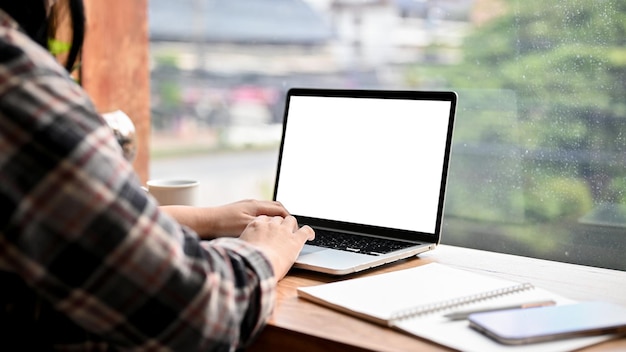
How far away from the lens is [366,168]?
51.2 inches

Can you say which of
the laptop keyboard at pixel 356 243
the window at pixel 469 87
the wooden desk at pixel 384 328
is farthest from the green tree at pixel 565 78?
the laptop keyboard at pixel 356 243

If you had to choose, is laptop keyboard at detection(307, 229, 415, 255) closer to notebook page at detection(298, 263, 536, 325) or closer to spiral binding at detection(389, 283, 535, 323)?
notebook page at detection(298, 263, 536, 325)

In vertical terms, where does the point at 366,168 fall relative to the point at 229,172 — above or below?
above

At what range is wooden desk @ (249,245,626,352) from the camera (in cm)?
82

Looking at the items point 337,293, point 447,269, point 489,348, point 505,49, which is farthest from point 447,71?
point 489,348

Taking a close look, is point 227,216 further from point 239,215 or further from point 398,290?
point 398,290

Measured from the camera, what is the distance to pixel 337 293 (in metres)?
0.96

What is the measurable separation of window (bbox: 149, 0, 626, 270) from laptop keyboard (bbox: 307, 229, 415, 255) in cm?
37

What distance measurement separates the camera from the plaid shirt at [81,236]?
67 cm

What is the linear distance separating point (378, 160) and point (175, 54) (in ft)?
2.73

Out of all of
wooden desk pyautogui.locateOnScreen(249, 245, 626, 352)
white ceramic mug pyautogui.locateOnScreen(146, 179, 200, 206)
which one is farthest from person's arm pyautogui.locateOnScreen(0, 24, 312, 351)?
white ceramic mug pyautogui.locateOnScreen(146, 179, 200, 206)

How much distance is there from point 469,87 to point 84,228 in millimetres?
1011

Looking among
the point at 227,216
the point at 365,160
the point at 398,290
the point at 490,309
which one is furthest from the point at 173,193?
the point at 490,309

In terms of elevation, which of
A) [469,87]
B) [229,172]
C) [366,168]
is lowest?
[229,172]
